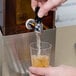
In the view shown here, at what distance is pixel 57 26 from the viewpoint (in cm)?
98

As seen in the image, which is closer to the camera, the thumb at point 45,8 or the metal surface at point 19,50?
the thumb at point 45,8

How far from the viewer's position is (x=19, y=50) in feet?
2.82

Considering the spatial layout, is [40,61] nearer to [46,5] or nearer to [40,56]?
[40,56]

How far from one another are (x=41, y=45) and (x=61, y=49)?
210 mm

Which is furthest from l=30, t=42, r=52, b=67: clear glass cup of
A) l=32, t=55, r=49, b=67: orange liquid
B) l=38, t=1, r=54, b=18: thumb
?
l=38, t=1, r=54, b=18: thumb

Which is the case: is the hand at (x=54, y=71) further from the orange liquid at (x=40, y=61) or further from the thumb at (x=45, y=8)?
the thumb at (x=45, y=8)

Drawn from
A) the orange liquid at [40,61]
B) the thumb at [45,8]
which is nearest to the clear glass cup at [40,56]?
the orange liquid at [40,61]

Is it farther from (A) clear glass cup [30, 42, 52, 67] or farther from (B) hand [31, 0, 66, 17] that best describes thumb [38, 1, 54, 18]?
(A) clear glass cup [30, 42, 52, 67]

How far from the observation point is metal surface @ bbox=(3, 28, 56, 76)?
0.84 m

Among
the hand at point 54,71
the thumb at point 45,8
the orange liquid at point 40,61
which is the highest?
the thumb at point 45,8

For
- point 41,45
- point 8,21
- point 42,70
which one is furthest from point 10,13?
point 42,70

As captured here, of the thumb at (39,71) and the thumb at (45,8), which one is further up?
the thumb at (45,8)

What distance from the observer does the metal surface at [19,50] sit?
33.1 inches

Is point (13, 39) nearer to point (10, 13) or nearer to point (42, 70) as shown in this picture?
point (10, 13)
